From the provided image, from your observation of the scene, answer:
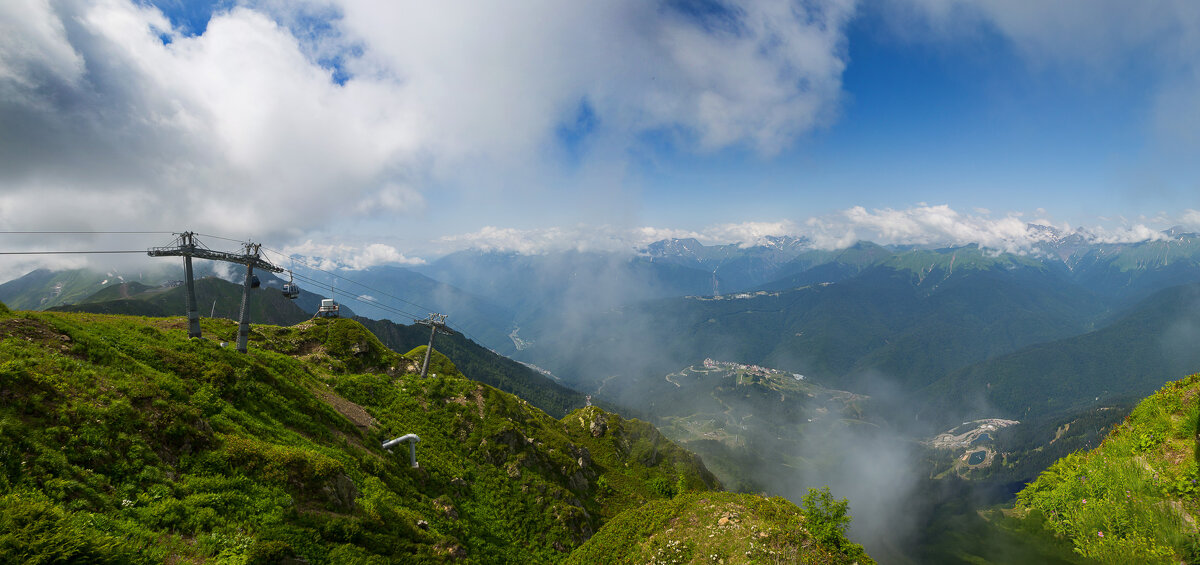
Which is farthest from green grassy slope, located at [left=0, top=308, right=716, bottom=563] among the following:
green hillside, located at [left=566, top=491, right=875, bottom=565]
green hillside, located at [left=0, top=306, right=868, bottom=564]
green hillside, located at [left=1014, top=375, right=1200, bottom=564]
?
green hillside, located at [left=1014, top=375, right=1200, bottom=564]

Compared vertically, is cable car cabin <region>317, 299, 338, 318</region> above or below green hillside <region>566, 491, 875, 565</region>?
above

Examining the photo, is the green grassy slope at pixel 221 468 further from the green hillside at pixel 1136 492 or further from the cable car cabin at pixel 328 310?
the green hillside at pixel 1136 492

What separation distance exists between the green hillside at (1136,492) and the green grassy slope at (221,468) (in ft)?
81.1

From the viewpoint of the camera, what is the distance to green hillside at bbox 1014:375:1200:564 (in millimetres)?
9156

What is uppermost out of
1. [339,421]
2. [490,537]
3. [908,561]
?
[339,421]

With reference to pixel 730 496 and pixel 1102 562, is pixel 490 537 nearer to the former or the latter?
pixel 730 496

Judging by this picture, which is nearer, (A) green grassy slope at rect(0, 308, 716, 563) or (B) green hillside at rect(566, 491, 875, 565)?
(A) green grassy slope at rect(0, 308, 716, 563)

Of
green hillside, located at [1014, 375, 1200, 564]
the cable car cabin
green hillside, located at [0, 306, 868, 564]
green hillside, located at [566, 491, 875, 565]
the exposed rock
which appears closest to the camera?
green hillside, located at [1014, 375, 1200, 564]

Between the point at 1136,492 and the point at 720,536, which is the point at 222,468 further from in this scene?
the point at 1136,492

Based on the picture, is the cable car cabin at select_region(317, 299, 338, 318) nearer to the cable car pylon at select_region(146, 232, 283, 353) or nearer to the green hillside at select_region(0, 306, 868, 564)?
the green hillside at select_region(0, 306, 868, 564)

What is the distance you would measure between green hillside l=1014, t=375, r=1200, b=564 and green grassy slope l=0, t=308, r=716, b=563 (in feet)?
81.1

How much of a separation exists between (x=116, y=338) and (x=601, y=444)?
6489 cm

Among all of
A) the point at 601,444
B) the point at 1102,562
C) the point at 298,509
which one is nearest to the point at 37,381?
the point at 298,509

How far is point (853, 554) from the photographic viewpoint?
18812 millimetres
